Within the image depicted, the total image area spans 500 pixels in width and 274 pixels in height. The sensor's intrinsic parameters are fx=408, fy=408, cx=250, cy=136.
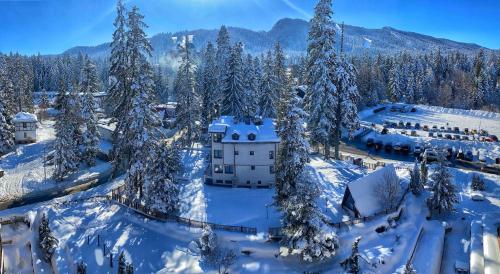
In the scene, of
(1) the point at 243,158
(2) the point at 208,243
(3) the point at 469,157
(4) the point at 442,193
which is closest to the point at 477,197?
(4) the point at 442,193

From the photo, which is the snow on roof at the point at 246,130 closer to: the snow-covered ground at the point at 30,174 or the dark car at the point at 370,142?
the snow-covered ground at the point at 30,174

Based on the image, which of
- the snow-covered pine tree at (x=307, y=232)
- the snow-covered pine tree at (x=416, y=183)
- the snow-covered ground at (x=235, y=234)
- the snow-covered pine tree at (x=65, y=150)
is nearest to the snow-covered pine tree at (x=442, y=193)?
the snow-covered ground at (x=235, y=234)

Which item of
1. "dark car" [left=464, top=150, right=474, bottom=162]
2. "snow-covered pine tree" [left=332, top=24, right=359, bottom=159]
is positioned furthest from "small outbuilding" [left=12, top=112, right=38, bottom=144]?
"dark car" [left=464, top=150, right=474, bottom=162]

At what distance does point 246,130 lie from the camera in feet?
146

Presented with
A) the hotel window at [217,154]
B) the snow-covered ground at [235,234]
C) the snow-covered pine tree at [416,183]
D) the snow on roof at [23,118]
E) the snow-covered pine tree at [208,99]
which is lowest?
the snow-covered ground at [235,234]

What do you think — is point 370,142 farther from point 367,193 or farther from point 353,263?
point 353,263

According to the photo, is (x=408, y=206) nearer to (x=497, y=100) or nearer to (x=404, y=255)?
(x=404, y=255)

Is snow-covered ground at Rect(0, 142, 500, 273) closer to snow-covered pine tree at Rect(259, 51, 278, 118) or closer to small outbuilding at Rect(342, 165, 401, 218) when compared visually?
small outbuilding at Rect(342, 165, 401, 218)

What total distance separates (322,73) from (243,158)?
49.5ft

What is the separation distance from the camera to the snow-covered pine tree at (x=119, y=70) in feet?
118

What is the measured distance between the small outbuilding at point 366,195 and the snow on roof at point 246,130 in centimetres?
1017

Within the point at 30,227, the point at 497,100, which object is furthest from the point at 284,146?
the point at 497,100

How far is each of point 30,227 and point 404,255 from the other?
Answer: 29885 millimetres

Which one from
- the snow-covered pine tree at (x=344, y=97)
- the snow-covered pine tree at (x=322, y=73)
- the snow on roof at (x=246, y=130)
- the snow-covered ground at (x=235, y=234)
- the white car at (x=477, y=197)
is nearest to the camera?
the snow-covered ground at (x=235, y=234)
